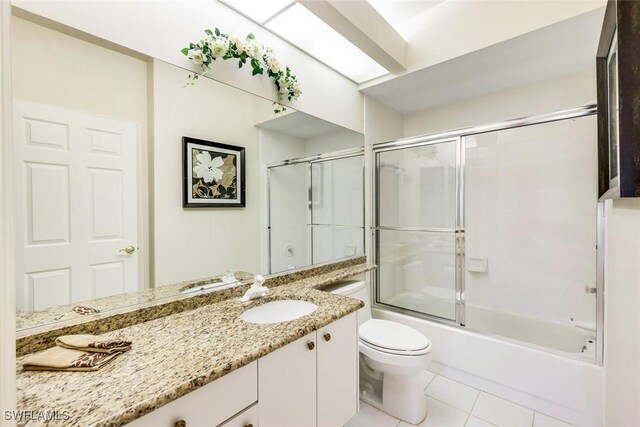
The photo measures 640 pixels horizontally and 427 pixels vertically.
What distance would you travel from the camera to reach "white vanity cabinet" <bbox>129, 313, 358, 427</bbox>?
0.83 meters

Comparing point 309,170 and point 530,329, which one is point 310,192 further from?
point 530,329

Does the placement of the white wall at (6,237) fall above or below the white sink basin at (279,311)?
above

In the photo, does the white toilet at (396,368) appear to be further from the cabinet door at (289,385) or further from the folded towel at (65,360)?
the folded towel at (65,360)

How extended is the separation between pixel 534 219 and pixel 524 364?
1210mm

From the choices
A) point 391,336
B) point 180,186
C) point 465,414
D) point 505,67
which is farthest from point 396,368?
point 505,67

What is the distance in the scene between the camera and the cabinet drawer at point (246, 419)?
36.1 inches

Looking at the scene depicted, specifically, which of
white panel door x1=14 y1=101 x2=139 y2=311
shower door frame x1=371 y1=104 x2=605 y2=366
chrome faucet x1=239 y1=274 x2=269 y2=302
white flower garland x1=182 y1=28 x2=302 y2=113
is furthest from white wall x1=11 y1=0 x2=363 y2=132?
chrome faucet x1=239 y1=274 x2=269 y2=302

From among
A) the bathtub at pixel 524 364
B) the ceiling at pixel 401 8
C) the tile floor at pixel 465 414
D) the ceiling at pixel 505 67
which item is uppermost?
the ceiling at pixel 401 8

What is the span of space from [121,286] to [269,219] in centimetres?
85

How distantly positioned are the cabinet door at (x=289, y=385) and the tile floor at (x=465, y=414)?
744mm

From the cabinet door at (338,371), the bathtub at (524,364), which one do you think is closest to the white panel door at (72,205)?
the cabinet door at (338,371)

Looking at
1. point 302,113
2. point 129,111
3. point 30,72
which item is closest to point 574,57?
point 302,113

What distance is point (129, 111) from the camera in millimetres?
1177

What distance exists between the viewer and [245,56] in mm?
1527
